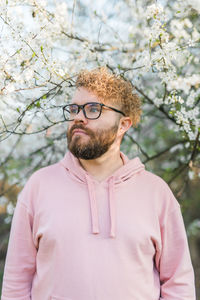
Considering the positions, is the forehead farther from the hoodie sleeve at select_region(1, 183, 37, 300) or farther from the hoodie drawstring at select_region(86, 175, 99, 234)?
the hoodie sleeve at select_region(1, 183, 37, 300)

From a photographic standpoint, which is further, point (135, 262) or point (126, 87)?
point (126, 87)

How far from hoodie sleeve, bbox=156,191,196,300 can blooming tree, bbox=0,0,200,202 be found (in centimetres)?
69

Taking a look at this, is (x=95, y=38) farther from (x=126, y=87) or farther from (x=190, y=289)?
(x=190, y=289)

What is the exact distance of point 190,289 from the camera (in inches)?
74.2

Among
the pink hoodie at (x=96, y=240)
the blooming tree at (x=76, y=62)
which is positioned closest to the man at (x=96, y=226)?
the pink hoodie at (x=96, y=240)

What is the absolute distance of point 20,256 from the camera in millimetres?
1898

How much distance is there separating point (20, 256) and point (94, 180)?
20.8 inches

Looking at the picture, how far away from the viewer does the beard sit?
1873 mm

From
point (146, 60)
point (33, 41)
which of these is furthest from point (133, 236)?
point (33, 41)

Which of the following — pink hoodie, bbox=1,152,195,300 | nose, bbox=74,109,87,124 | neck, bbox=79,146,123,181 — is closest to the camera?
pink hoodie, bbox=1,152,195,300

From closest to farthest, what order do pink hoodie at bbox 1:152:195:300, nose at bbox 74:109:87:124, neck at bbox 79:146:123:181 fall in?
pink hoodie at bbox 1:152:195:300 → nose at bbox 74:109:87:124 → neck at bbox 79:146:123:181

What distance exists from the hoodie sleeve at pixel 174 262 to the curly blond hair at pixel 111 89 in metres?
0.60

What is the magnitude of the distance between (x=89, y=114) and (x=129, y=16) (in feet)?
7.14

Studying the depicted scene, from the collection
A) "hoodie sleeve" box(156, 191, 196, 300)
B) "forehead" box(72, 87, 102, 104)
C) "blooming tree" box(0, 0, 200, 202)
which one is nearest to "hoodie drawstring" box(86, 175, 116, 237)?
"hoodie sleeve" box(156, 191, 196, 300)
